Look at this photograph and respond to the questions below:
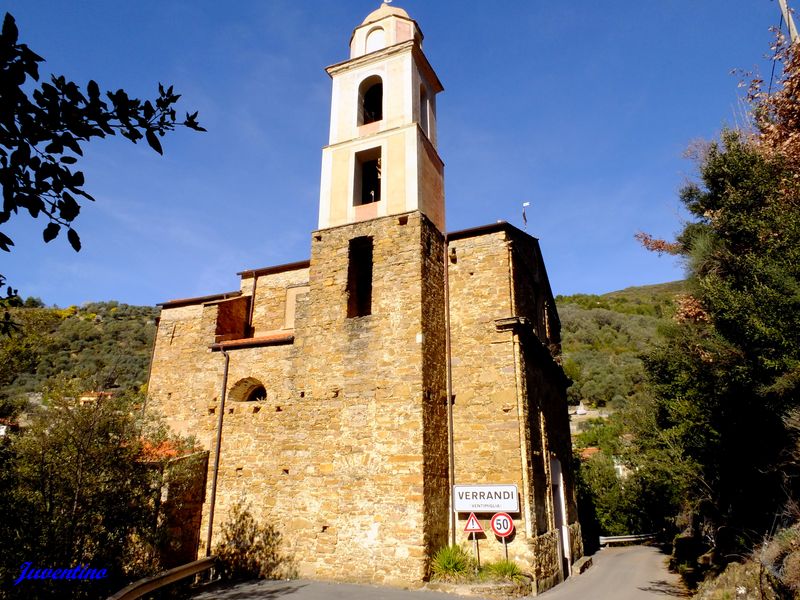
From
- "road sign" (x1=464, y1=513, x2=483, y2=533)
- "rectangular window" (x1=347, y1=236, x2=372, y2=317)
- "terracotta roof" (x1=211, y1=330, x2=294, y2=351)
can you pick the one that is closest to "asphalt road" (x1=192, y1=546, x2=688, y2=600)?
"road sign" (x1=464, y1=513, x2=483, y2=533)

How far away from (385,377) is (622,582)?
899 cm

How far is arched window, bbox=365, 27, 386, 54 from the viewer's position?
1681 centimetres

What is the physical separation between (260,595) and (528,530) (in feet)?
19.0

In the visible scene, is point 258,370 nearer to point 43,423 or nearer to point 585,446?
point 43,423

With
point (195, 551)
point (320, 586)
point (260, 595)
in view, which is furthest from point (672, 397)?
point (195, 551)

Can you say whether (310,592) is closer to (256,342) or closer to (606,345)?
(256,342)

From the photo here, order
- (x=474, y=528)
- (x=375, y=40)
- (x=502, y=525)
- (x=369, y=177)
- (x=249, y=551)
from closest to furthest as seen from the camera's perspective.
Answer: (x=502, y=525), (x=474, y=528), (x=249, y=551), (x=369, y=177), (x=375, y=40)

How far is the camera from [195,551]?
1346 centimetres

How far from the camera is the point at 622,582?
46.6ft

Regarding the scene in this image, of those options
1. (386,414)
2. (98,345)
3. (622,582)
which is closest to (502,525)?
(386,414)

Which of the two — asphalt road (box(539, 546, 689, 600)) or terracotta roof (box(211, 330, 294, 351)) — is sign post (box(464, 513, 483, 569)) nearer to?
asphalt road (box(539, 546, 689, 600))

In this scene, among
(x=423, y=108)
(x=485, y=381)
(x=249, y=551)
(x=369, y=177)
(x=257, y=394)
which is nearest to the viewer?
(x=249, y=551)

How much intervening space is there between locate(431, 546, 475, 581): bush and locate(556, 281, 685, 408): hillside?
3432 centimetres

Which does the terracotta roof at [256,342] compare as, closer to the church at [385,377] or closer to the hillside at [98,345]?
the church at [385,377]
